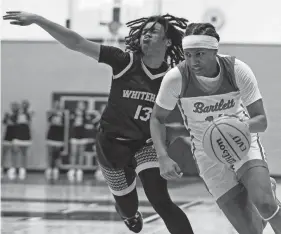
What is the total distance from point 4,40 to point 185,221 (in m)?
15.5

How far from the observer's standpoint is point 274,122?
45.4 ft

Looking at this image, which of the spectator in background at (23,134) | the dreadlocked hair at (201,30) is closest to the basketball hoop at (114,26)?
the spectator in background at (23,134)

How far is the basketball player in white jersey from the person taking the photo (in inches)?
183

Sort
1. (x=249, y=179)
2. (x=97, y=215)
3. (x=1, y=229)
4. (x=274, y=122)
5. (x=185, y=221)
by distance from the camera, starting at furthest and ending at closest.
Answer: (x=274, y=122), (x=97, y=215), (x=1, y=229), (x=185, y=221), (x=249, y=179)

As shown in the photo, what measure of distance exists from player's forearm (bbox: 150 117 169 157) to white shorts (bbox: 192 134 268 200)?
36 cm

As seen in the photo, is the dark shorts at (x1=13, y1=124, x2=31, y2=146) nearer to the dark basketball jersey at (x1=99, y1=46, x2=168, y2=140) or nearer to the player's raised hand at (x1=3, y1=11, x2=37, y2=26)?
the dark basketball jersey at (x1=99, y1=46, x2=168, y2=140)

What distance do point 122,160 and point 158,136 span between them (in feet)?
3.73

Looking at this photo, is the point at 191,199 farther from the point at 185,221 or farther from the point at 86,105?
the point at 86,105

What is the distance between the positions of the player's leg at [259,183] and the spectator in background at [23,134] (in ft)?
45.0

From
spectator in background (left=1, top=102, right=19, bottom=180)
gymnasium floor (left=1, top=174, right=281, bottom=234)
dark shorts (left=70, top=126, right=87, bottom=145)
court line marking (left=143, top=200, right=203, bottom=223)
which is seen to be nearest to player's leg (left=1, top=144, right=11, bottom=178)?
spectator in background (left=1, top=102, right=19, bottom=180)

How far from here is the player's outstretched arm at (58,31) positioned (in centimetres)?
502

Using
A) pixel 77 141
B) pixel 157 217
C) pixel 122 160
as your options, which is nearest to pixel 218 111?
pixel 122 160

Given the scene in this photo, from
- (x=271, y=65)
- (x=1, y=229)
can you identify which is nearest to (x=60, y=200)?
(x=1, y=229)

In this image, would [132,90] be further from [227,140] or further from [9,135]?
[9,135]
